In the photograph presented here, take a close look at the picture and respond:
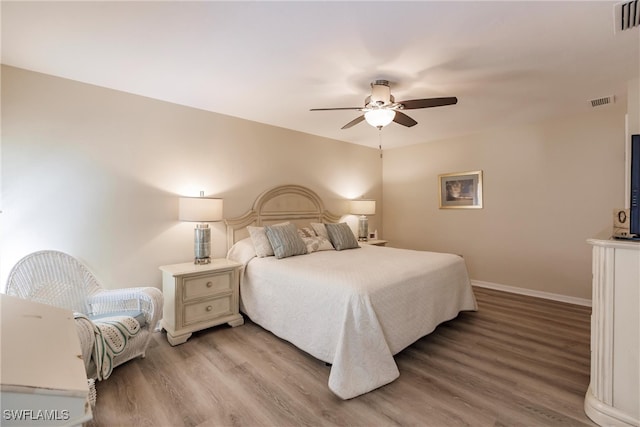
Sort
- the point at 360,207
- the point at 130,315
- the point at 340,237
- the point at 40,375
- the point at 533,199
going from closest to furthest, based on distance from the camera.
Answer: the point at 40,375, the point at 130,315, the point at 340,237, the point at 533,199, the point at 360,207

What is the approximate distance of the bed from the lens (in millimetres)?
2053

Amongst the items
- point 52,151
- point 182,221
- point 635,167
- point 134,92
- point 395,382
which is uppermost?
point 134,92

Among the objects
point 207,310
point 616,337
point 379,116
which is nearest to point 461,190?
point 379,116

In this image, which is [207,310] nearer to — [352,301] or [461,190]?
[352,301]

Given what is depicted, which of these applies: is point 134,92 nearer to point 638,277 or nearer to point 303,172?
point 303,172

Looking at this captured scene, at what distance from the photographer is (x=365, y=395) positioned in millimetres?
1977

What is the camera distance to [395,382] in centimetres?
212

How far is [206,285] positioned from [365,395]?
1.85m

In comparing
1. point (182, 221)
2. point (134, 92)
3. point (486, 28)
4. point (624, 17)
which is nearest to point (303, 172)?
point (182, 221)

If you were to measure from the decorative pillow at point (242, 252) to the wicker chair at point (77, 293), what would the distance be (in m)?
1.04

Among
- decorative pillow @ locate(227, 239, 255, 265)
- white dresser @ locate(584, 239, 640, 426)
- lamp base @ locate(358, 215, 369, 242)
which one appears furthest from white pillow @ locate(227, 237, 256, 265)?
white dresser @ locate(584, 239, 640, 426)

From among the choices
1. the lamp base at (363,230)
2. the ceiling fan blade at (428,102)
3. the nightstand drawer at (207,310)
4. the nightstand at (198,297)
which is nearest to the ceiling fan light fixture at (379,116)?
the ceiling fan blade at (428,102)

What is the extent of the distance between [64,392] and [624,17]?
3213 mm

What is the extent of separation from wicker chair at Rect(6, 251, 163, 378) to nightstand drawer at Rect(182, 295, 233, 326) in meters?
0.43
